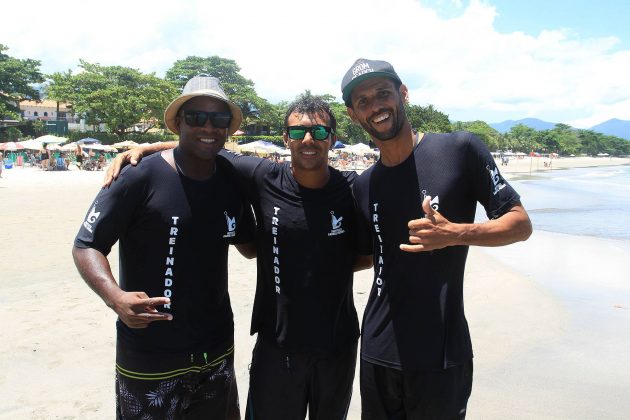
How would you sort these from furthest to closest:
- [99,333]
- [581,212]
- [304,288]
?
[581,212] < [99,333] < [304,288]

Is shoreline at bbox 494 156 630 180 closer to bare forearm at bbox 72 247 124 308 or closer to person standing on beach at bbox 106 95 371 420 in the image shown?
person standing on beach at bbox 106 95 371 420

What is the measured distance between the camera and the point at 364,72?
2.68 metres

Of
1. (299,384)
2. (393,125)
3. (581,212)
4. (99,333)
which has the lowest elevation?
(99,333)

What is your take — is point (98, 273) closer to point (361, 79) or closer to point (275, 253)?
point (275, 253)

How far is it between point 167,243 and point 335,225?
3.19 ft

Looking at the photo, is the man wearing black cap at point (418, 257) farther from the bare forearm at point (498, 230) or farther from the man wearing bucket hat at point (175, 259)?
the man wearing bucket hat at point (175, 259)

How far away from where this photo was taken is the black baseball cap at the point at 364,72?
2.68 m

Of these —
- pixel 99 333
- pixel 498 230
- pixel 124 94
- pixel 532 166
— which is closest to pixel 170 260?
pixel 498 230

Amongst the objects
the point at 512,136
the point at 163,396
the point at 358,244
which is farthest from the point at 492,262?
the point at 512,136

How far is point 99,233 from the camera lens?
2.53 m

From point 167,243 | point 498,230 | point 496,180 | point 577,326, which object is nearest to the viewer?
point 498,230

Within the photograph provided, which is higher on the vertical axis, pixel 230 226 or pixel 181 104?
pixel 181 104

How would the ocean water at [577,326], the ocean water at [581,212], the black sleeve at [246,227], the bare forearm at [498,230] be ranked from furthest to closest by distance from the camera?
the ocean water at [581,212] < the ocean water at [577,326] < the black sleeve at [246,227] < the bare forearm at [498,230]

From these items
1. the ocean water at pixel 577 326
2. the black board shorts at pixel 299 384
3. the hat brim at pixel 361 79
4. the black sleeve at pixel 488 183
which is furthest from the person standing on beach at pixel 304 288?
the ocean water at pixel 577 326
